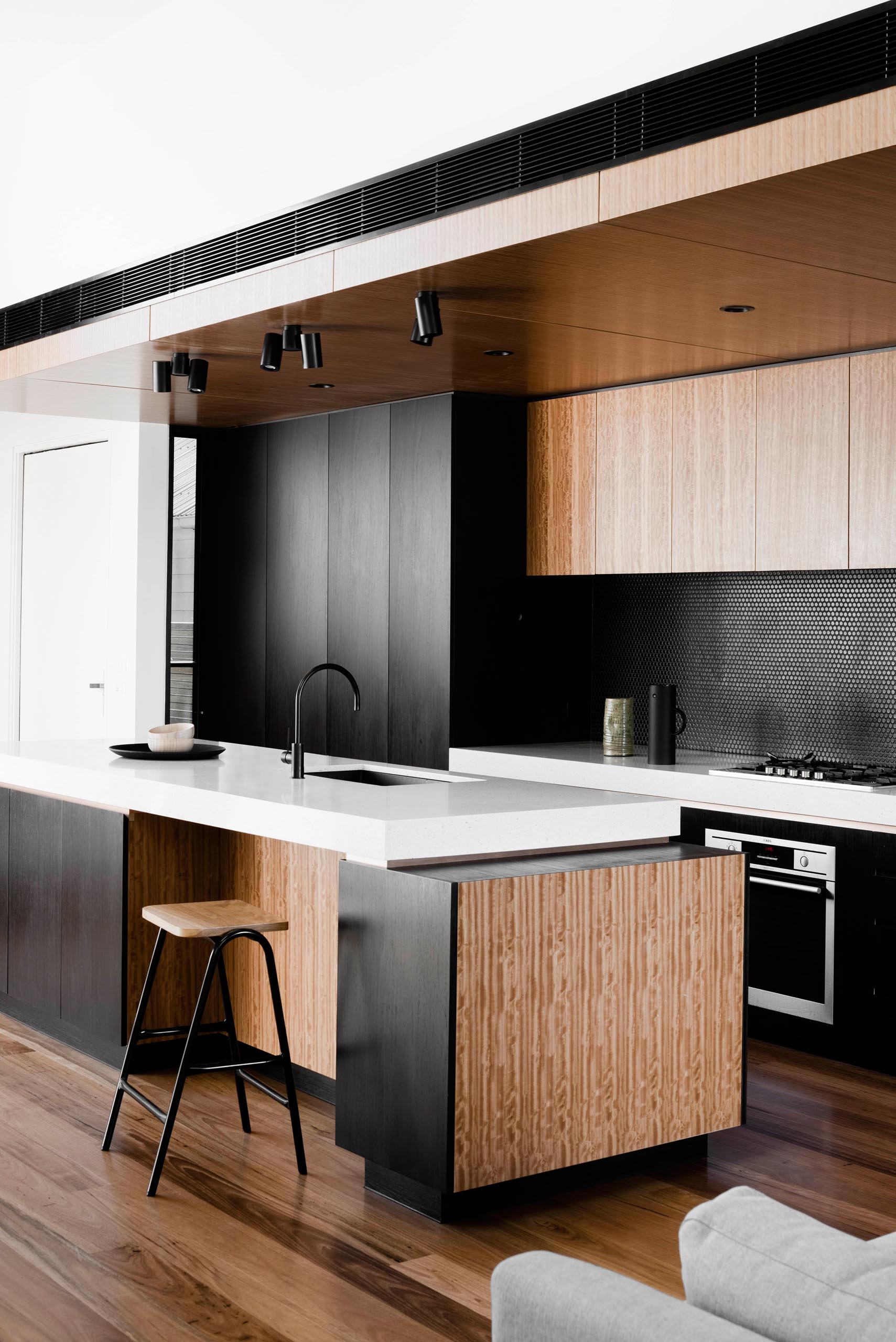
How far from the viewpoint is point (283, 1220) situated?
3.22 metres

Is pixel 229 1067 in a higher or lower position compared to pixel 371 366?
lower

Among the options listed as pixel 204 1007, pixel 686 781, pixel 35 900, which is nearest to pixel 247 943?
pixel 204 1007

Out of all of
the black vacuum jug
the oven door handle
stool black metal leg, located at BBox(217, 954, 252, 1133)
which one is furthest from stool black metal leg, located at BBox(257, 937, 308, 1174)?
the black vacuum jug

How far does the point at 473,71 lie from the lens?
4.39m

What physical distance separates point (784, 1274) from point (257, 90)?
5142mm

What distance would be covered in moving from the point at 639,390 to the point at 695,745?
1504 mm

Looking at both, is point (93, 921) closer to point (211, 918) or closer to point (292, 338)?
point (211, 918)

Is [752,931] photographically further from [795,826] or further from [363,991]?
[363,991]

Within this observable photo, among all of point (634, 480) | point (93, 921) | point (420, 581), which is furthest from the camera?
point (420, 581)

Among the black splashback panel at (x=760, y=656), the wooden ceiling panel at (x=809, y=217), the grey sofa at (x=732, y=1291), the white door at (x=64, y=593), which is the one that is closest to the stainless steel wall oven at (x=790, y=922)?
the black splashback panel at (x=760, y=656)

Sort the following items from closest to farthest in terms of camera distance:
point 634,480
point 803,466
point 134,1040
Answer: point 134,1040
point 803,466
point 634,480

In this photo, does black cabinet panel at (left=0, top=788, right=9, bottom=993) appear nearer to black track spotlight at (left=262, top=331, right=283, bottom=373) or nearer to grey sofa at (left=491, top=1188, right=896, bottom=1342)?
black track spotlight at (left=262, top=331, right=283, bottom=373)

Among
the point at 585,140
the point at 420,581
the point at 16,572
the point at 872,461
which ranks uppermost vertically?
the point at 585,140

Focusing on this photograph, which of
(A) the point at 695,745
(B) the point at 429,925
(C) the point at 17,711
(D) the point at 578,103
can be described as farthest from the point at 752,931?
(C) the point at 17,711
